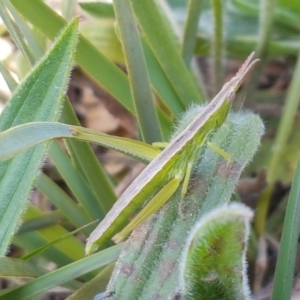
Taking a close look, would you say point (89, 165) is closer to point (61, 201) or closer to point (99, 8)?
point (61, 201)

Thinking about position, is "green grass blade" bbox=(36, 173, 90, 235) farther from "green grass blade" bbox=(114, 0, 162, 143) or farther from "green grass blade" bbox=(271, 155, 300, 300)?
"green grass blade" bbox=(271, 155, 300, 300)

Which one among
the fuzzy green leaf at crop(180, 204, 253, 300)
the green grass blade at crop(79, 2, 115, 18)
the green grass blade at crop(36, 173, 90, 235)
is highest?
the green grass blade at crop(79, 2, 115, 18)

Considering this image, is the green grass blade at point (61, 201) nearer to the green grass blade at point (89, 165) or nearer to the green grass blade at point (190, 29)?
the green grass blade at point (89, 165)

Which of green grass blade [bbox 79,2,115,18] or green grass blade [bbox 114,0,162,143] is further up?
green grass blade [bbox 79,2,115,18]

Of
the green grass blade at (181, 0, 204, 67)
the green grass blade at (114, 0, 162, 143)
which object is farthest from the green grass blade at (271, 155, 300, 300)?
the green grass blade at (181, 0, 204, 67)

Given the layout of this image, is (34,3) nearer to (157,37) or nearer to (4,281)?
(157,37)

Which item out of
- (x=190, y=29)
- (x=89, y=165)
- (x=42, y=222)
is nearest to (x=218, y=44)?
(x=190, y=29)
